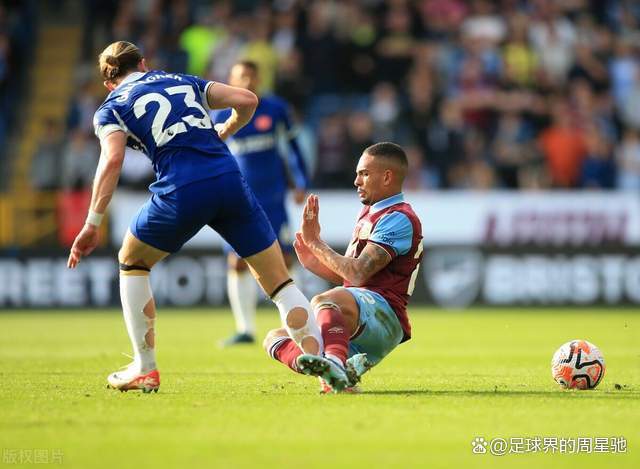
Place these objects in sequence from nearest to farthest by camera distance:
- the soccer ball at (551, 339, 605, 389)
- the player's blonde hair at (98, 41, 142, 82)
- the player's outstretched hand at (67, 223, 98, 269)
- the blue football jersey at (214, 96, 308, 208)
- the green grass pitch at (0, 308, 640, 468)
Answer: the green grass pitch at (0, 308, 640, 468) < the player's outstretched hand at (67, 223, 98, 269) < the player's blonde hair at (98, 41, 142, 82) < the soccer ball at (551, 339, 605, 389) < the blue football jersey at (214, 96, 308, 208)

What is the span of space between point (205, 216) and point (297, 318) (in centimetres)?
85

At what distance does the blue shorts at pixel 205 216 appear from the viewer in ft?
23.8

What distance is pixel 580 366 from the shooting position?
783cm

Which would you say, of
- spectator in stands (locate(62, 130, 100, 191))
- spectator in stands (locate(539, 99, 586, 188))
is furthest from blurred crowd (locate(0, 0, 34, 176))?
spectator in stands (locate(539, 99, 586, 188))

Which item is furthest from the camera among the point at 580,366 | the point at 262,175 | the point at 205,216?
the point at 262,175

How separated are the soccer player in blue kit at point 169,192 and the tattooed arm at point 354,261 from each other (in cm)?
28

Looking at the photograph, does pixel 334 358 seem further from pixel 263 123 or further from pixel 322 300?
pixel 263 123

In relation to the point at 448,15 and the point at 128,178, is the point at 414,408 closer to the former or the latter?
the point at 128,178

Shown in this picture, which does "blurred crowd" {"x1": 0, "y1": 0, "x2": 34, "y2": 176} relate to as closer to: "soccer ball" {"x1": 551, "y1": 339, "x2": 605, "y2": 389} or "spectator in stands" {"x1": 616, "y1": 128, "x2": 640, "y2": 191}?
"spectator in stands" {"x1": 616, "y1": 128, "x2": 640, "y2": 191}

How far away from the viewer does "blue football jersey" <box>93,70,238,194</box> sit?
732 centimetres

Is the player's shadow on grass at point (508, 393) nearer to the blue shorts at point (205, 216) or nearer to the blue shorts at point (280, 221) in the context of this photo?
the blue shorts at point (205, 216)

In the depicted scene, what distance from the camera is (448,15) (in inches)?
875

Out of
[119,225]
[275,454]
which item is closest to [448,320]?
[119,225]

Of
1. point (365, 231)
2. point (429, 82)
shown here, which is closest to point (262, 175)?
point (365, 231)
